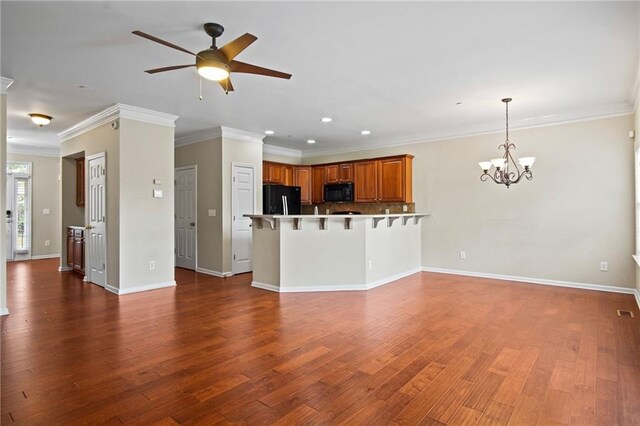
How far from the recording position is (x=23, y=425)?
6.29 ft

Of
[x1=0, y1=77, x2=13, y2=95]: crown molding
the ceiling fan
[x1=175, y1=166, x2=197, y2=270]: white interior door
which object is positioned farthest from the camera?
[x1=175, y1=166, x2=197, y2=270]: white interior door

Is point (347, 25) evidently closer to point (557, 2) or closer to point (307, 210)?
point (557, 2)

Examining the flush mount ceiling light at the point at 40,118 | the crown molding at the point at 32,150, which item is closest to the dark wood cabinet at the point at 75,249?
the flush mount ceiling light at the point at 40,118

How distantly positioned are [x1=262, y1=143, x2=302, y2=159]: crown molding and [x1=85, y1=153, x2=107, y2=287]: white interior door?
3.24 meters

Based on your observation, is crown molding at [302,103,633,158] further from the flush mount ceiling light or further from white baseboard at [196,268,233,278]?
the flush mount ceiling light

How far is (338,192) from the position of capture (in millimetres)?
7480

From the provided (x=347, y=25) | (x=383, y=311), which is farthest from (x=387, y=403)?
(x=347, y=25)

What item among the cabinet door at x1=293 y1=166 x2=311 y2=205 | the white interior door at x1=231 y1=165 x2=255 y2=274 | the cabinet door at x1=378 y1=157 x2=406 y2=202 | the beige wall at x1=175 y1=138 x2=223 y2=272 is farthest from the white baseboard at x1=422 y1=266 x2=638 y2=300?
the beige wall at x1=175 y1=138 x2=223 y2=272

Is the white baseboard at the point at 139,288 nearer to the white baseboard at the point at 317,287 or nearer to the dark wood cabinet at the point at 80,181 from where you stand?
the white baseboard at the point at 317,287

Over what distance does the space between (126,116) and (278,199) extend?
3046mm

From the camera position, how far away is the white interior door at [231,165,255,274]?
20.8 feet

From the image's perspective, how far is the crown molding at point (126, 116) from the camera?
16.0ft

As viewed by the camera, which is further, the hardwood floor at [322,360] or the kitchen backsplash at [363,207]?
the kitchen backsplash at [363,207]

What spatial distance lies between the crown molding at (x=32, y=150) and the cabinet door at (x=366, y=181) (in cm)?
716
